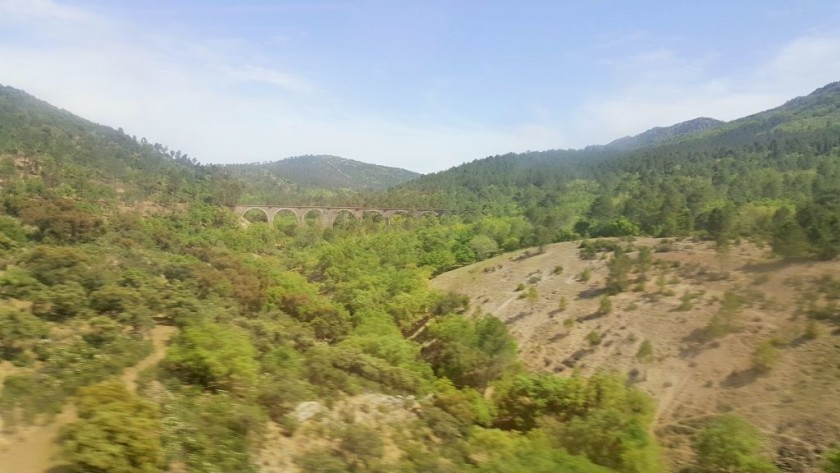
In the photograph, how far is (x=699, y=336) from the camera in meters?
24.5

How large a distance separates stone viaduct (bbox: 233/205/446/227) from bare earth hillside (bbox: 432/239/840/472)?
40.7m

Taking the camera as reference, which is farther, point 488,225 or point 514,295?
point 488,225

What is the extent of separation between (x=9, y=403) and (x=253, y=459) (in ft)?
17.9

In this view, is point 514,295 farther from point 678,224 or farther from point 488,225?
point 488,225

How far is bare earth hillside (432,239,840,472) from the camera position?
60.2ft

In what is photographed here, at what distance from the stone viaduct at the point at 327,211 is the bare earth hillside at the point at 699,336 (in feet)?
134

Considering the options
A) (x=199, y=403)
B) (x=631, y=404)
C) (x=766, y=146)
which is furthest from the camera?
(x=766, y=146)

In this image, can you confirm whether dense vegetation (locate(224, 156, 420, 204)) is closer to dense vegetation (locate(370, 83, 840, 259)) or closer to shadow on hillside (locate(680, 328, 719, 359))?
dense vegetation (locate(370, 83, 840, 259))

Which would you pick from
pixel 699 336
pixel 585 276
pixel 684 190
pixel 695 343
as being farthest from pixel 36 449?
pixel 684 190

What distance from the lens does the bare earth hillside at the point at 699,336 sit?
18.4 m

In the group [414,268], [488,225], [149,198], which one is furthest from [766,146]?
[149,198]

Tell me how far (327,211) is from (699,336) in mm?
60627

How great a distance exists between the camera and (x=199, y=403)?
13.2m

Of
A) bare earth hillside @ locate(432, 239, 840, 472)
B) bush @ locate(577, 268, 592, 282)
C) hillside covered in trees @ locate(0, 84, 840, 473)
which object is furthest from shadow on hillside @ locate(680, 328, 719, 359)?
bush @ locate(577, 268, 592, 282)
